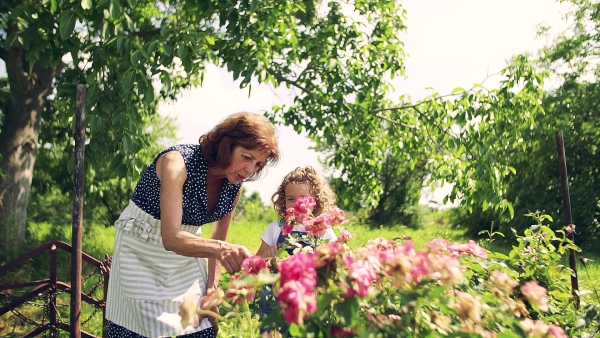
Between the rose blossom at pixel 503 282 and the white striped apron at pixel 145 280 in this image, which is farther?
the white striped apron at pixel 145 280

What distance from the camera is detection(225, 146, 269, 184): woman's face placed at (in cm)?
219

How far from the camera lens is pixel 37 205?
40.7 ft

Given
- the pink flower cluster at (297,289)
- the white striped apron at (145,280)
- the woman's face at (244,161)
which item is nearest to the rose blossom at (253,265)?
the pink flower cluster at (297,289)

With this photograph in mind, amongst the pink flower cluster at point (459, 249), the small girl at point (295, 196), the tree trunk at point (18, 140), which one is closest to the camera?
the pink flower cluster at point (459, 249)

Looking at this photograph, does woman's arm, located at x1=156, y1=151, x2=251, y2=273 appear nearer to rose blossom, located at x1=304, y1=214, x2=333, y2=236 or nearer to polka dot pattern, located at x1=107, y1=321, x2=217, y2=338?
rose blossom, located at x1=304, y1=214, x2=333, y2=236

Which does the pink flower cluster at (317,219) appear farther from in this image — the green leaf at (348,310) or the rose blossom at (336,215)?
the green leaf at (348,310)

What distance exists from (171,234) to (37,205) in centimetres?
1149

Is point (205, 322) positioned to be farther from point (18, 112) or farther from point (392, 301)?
point (18, 112)

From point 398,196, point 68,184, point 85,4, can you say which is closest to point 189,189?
point 85,4

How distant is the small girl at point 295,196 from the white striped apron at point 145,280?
0.94 metres

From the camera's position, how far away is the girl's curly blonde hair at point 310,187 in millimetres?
3392

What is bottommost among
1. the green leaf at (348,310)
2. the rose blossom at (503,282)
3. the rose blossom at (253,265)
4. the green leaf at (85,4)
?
the green leaf at (348,310)

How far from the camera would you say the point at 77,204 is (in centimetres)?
294

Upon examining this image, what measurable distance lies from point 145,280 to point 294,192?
127cm
